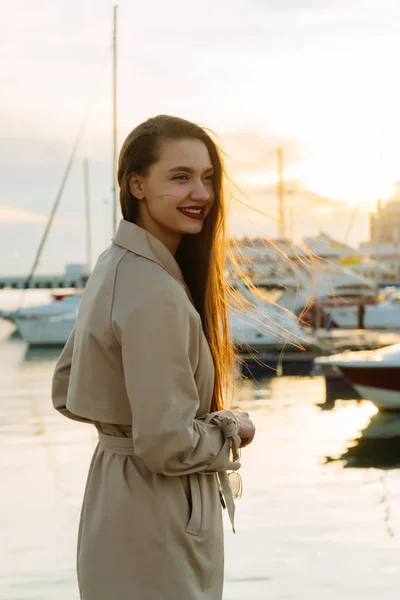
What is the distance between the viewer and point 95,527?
6.24 feet

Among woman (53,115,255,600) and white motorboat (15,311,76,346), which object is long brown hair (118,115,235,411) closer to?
woman (53,115,255,600)

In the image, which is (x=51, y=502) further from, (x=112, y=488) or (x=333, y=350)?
(x=333, y=350)

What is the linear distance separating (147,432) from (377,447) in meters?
10.4

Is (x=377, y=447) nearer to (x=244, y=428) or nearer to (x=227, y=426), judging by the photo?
(x=244, y=428)

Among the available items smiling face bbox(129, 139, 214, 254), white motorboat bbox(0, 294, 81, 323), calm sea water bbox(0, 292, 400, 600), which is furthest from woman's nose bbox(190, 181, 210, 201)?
white motorboat bbox(0, 294, 81, 323)

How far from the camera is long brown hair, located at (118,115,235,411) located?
196cm

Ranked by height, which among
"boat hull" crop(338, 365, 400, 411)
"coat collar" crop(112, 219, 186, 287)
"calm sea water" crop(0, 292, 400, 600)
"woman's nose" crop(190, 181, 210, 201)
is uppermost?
"woman's nose" crop(190, 181, 210, 201)

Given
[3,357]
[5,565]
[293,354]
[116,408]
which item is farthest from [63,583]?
[3,357]

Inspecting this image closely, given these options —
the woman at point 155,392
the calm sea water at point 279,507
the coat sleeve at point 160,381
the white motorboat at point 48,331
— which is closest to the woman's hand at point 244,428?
the woman at point 155,392

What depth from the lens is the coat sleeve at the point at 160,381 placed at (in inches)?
68.4

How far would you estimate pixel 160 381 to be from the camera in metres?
1.74

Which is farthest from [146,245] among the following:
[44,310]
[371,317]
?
[371,317]

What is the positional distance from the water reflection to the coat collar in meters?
8.62

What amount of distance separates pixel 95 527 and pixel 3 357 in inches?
1079
